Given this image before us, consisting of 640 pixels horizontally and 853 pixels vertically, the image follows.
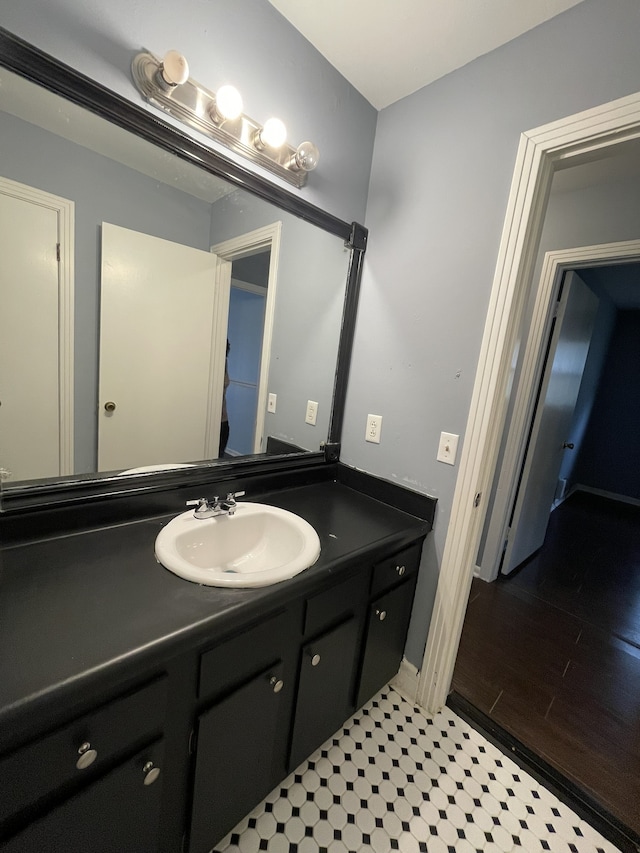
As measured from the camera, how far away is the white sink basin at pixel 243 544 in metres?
0.91

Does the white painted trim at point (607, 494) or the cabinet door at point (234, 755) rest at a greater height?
the cabinet door at point (234, 755)

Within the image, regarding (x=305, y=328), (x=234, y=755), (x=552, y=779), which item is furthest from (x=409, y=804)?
(x=305, y=328)

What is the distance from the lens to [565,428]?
2.79 m

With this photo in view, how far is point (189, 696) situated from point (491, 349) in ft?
4.25

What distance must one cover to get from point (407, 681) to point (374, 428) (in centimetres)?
110

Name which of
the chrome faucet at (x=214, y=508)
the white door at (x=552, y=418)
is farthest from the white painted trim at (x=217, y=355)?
the white door at (x=552, y=418)

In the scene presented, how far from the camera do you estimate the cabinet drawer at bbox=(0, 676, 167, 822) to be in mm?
546

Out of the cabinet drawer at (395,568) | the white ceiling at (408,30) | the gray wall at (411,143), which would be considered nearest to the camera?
the gray wall at (411,143)

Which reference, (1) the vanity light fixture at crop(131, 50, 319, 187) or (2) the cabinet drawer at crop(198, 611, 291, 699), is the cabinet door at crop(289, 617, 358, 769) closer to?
(2) the cabinet drawer at crop(198, 611, 291, 699)

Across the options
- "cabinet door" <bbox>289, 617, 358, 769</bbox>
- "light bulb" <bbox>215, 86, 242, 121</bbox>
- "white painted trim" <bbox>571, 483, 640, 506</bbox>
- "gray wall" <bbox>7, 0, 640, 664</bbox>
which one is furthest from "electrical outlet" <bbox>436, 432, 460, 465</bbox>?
"white painted trim" <bbox>571, 483, 640, 506</bbox>

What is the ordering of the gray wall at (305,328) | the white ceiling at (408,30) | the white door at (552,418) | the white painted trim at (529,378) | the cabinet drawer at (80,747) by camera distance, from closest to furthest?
the cabinet drawer at (80,747)
the white ceiling at (408,30)
the gray wall at (305,328)
the white painted trim at (529,378)
the white door at (552,418)

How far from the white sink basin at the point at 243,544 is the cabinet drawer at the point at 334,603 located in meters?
0.13

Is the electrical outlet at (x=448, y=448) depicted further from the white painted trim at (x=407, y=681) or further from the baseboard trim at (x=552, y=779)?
the baseboard trim at (x=552, y=779)

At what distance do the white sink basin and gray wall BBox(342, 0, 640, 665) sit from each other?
549 millimetres
